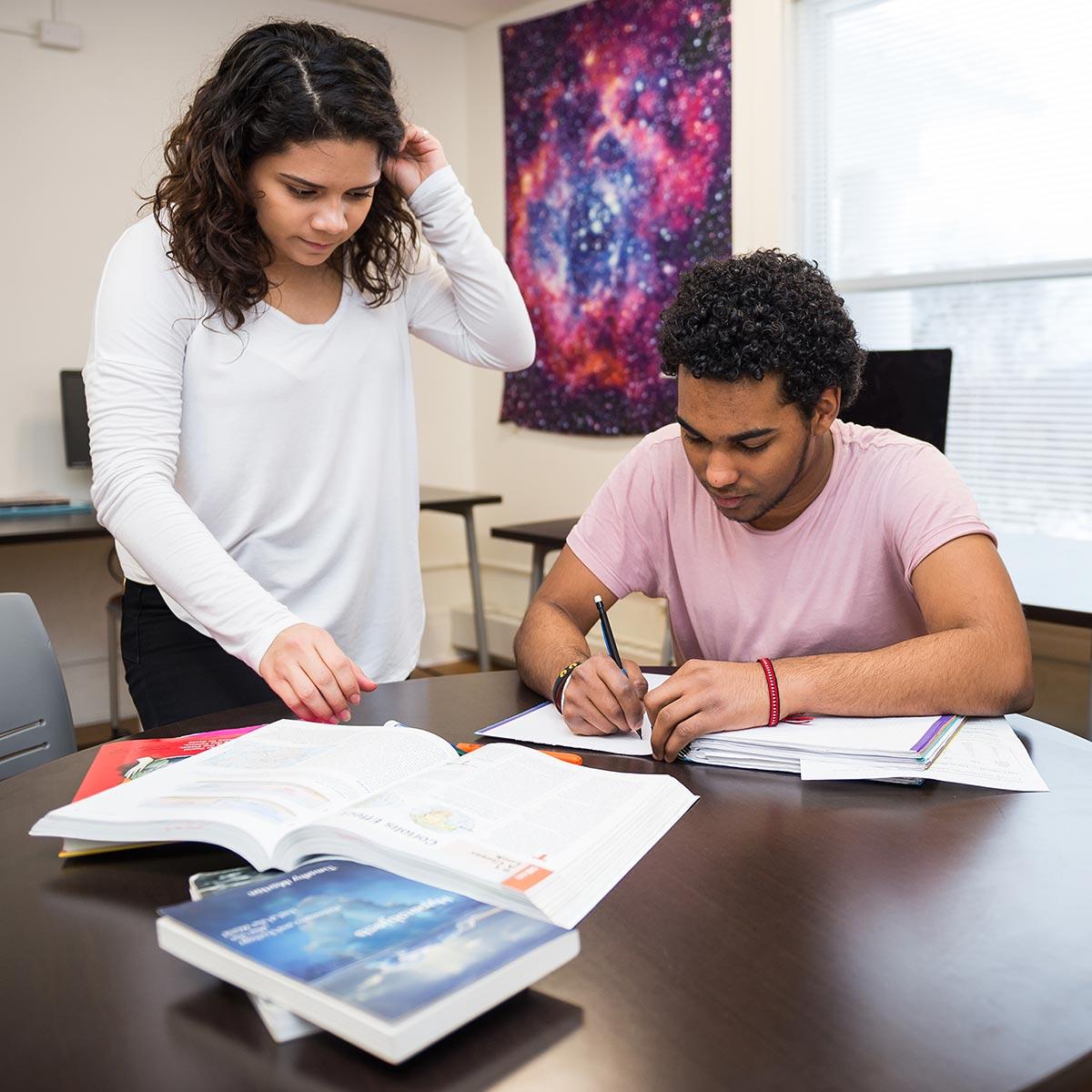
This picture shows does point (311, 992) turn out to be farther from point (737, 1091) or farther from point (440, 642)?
point (440, 642)

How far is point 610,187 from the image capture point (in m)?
4.02

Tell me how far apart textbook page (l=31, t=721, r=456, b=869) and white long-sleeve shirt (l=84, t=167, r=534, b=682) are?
160mm

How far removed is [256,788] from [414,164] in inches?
38.1

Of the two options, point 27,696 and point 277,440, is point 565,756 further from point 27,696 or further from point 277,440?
point 27,696

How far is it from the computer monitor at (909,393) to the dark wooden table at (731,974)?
5.60ft

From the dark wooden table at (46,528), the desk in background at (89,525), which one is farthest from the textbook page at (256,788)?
the dark wooden table at (46,528)

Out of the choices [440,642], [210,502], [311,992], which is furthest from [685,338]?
[440,642]

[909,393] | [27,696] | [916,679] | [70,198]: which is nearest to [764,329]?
[916,679]

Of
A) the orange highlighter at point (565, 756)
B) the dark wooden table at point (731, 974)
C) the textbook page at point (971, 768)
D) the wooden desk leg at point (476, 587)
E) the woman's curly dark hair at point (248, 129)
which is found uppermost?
the woman's curly dark hair at point (248, 129)

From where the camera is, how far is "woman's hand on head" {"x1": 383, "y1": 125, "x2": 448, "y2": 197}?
1576mm

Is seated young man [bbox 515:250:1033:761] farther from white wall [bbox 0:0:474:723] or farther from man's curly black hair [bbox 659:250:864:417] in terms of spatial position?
white wall [bbox 0:0:474:723]

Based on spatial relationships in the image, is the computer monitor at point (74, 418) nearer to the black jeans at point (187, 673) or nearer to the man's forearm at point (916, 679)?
the black jeans at point (187, 673)

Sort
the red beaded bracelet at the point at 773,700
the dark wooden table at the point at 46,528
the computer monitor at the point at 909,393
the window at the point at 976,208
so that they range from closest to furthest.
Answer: the red beaded bracelet at the point at 773,700
the computer monitor at the point at 909,393
the window at the point at 976,208
the dark wooden table at the point at 46,528

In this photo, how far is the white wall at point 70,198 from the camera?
142 inches
